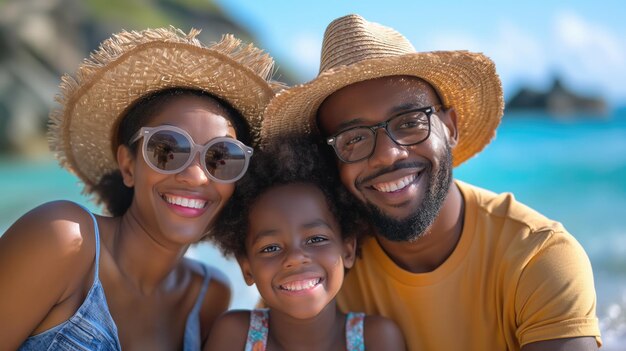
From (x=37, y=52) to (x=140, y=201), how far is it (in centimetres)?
2349

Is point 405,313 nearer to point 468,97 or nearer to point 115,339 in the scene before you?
point 468,97

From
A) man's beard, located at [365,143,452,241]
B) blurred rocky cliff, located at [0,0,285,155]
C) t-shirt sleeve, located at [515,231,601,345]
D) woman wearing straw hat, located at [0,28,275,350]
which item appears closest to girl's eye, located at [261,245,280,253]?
woman wearing straw hat, located at [0,28,275,350]

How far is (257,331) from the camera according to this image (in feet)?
12.3

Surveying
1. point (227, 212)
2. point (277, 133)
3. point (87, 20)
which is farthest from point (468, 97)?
point (87, 20)

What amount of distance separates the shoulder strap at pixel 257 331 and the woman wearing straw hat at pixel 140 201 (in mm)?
336

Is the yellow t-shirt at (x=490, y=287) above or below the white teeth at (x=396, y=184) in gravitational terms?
below

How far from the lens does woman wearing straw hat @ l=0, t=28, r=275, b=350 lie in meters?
3.10

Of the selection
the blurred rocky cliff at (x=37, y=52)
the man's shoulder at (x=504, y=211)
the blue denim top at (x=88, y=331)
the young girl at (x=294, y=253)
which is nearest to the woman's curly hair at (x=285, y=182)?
the young girl at (x=294, y=253)

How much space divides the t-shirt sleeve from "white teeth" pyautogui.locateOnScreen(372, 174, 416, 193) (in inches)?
28.1

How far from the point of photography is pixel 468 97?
3994mm

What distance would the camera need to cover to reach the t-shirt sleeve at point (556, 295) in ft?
10.6

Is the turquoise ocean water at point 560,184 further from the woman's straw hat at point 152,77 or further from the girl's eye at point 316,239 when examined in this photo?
the girl's eye at point 316,239

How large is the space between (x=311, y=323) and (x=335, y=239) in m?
0.48

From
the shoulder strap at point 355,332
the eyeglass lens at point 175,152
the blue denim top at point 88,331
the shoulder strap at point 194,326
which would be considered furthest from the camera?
the shoulder strap at point 194,326
